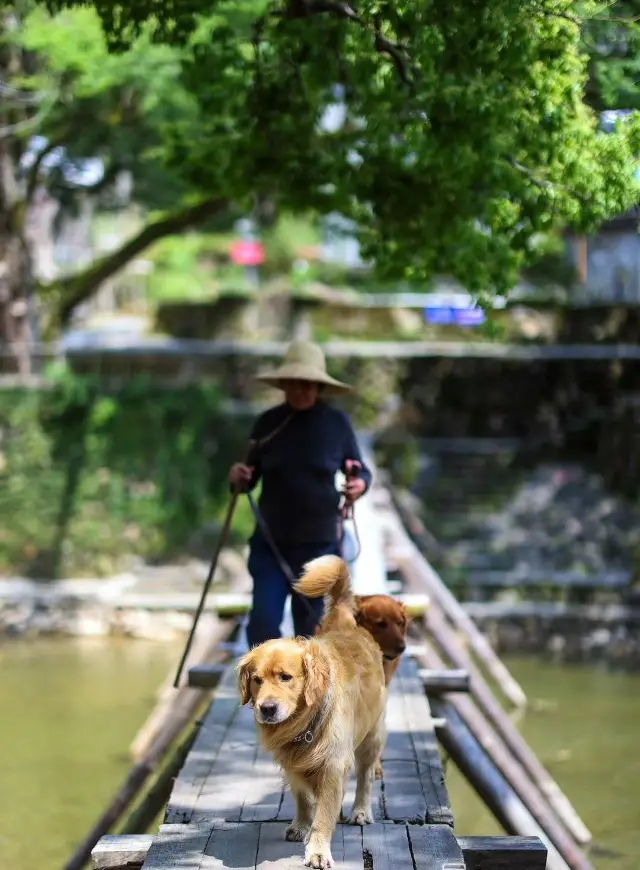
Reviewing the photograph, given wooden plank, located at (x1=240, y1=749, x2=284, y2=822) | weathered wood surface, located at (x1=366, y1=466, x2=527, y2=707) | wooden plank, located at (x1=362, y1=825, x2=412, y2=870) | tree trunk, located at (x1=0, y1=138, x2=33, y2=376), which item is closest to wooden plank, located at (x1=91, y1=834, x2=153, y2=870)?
wooden plank, located at (x1=240, y1=749, x2=284, y2=822)

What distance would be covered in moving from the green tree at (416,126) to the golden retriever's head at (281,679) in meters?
3.25

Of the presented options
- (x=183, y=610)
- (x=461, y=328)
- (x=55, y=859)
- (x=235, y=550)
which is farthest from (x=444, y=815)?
(x=461, y=328)

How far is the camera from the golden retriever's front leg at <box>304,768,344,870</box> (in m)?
3.93

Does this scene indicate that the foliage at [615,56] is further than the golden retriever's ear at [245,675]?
Yes

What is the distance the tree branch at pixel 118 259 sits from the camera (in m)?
17.5

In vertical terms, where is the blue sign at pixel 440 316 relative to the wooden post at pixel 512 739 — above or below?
above

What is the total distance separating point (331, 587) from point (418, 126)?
11.2 feet

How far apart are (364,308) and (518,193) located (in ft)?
49.0

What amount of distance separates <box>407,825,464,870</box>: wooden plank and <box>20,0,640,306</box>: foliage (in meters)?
3.31

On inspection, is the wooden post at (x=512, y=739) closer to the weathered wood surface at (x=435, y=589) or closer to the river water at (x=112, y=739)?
the river water at (x=112, y=739)

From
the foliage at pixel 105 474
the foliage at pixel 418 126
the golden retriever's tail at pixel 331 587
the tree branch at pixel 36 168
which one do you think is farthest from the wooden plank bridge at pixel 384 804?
the tree branch at pixel 36 168

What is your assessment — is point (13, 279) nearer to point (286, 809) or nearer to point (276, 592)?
point (276, 592)

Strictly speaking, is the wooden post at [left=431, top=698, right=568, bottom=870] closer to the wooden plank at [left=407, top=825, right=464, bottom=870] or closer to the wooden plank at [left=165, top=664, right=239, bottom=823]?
the wooden plank at [left=165, top=664, right=239, bottom=823]

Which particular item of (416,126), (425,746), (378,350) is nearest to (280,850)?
(425,746)
